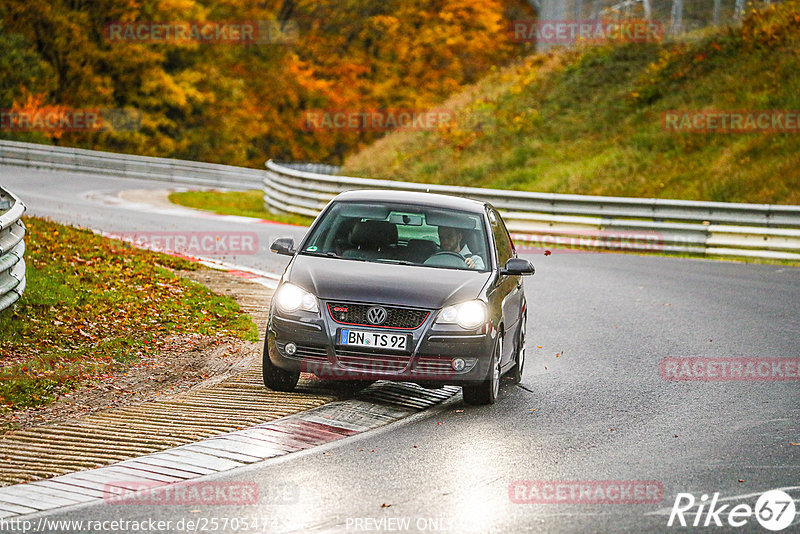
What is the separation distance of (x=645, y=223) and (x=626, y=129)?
10.9m

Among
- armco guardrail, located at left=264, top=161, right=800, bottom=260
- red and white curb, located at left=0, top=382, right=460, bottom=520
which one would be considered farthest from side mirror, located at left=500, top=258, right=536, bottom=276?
armco guardrail, located at left=264, top=161, right=800, bottom=260

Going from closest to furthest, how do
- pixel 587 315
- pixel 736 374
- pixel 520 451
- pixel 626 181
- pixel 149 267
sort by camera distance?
pixel 520 451
pixel 736 374
pixel 587 315
pixel 149 267
pixel 626 181

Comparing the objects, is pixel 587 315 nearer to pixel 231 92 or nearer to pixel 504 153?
pixel 504 153

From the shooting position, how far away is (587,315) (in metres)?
14.6

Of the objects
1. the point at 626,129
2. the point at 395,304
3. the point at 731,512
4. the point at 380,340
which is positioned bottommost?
the point at 731,512

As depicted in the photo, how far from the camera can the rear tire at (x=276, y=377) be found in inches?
371

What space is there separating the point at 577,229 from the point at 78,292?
1345 centimetres

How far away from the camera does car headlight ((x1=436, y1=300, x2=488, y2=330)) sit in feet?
29.7

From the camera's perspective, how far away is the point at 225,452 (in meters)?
7.64

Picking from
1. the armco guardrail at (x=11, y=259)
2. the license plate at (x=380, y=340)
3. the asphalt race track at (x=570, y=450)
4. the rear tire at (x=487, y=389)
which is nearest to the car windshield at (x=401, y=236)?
the rear tire at (x=487, y=389)

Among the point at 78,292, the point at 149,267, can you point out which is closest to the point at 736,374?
the point at 78,292

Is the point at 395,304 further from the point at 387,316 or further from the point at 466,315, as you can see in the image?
the point at 466,315

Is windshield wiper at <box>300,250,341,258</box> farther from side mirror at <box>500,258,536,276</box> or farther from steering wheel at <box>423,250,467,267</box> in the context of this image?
side mirror at <box>500,258,536,276</box>

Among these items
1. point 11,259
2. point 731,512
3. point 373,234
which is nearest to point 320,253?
point 373,234
